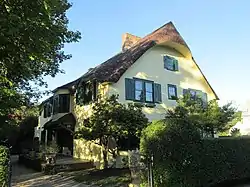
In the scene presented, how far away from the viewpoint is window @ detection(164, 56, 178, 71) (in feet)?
72.0

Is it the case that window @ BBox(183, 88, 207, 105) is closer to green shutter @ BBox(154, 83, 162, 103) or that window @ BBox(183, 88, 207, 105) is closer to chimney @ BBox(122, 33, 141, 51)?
green shutter @ BBox(154, 83, 162, 103)

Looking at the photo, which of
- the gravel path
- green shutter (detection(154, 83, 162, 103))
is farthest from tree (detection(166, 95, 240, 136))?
the gravel path

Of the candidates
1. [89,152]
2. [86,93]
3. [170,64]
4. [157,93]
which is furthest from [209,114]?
[86,93]

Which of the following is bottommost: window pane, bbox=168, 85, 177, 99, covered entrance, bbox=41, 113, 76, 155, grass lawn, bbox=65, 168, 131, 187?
grass lawn, bbox=65, 168, 131, 187

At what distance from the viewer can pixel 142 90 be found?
64.6ft

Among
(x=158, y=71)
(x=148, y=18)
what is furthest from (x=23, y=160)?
(x=148, y=18)

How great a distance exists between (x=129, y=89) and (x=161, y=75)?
3.77m

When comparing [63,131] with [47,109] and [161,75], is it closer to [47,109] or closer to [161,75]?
[47,109]

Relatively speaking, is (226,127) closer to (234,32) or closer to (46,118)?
(234,32)

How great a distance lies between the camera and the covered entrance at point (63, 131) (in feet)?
69.3

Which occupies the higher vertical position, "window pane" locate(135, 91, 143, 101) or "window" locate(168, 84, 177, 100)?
"window" locate(168, 84, 177, 100)

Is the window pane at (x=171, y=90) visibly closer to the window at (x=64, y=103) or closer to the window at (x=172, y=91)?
the window at (x=172, y=91)

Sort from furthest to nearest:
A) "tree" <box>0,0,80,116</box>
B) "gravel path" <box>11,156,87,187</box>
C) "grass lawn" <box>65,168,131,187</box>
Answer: "gravel path" <box>11,156,87,187</box>
"grass lawn" <box>65,168,131,187</box>
"tree" <box>0,0,80,116</box>

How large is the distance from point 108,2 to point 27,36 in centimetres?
673
